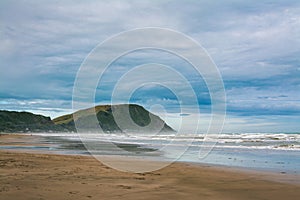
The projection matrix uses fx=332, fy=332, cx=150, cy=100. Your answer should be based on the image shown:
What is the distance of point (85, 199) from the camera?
8.48 m

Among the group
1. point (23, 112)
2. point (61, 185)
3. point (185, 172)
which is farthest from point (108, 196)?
point (23, 112)

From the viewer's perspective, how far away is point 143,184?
36.6ft

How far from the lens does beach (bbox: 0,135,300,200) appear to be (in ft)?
30.2

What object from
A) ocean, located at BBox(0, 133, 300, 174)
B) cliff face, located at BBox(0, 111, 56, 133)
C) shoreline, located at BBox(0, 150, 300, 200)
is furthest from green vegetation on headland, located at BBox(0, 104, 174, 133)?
shoreline, located at BBox(0, 150, 300, 200)

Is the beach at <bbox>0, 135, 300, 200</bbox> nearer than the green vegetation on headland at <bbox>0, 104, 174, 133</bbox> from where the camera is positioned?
Yes

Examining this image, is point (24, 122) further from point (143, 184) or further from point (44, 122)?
point (143, 184)

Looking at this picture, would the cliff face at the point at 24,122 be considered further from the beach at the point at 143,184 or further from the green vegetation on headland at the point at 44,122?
the beach at the point at 143,184

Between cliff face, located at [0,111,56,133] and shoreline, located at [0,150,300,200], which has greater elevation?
cliff face, located at [0,111,56,133]

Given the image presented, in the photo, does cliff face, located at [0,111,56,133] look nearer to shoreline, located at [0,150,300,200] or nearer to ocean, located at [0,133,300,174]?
ocean, located at [0,133,300,174]

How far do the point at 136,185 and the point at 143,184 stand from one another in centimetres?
37

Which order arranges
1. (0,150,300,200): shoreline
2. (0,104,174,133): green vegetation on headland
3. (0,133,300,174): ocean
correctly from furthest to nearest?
(0,104,174,133): green vegetation on headland → (0,133,300,174): ocean → (0,150,300,200): shoreline

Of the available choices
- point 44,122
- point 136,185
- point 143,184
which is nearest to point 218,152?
point 143,184

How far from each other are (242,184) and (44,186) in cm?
668

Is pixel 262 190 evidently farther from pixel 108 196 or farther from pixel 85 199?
pixel 85 199
